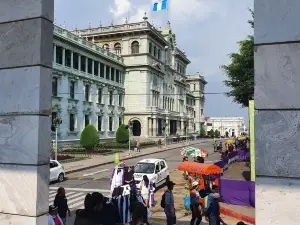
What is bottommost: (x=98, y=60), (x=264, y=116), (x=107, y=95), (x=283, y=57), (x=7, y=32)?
(x=264, y=116)

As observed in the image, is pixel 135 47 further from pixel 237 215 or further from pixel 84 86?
pixel 237 215

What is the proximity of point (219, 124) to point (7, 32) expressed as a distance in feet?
551

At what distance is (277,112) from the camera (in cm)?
393

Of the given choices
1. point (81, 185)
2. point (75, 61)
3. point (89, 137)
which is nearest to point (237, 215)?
point (81, 185)

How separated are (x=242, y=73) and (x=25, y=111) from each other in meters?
28.8

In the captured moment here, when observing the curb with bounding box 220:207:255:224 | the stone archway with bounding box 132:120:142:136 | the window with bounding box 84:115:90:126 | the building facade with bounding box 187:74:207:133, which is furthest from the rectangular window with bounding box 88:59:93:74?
the building facade with bounding box 187:74:207:133

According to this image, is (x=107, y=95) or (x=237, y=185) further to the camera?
(x=107, y=95)

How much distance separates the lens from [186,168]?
15945 mm

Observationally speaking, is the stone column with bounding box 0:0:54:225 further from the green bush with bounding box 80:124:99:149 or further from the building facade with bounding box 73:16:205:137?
the building facade with bounding box 73:16:205:137

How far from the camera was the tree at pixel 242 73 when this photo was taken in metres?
29.7

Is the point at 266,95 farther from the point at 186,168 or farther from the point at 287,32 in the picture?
the point at 186,168

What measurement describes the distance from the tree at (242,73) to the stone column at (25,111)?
2572 centimetres

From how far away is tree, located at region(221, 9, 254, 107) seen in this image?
2968cm

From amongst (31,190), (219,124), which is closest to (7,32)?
(31,190)
